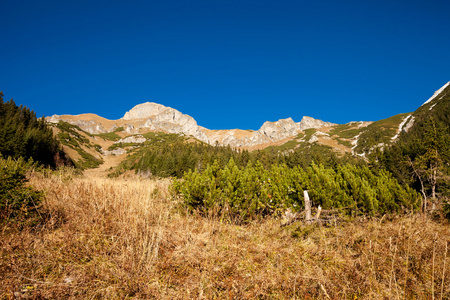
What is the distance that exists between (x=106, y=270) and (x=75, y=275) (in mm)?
376

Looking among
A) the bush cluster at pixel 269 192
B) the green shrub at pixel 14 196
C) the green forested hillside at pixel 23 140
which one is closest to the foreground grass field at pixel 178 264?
the green shrub at pixel 14 196

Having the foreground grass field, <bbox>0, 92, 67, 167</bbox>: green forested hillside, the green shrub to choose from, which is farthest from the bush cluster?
<bbox>0, 92, 67, 167</bbox>: green forested hillside

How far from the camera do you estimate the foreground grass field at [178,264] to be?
2.39 m

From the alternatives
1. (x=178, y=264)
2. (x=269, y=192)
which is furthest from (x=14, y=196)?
(x=269, y=192)

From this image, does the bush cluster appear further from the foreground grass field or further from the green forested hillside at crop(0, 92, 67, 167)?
the green forested hillside at crop(0, 92, 67, 167)

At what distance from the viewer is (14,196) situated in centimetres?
392

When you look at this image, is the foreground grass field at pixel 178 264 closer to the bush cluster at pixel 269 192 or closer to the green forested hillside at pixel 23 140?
the bush cluster at pixel 269 192

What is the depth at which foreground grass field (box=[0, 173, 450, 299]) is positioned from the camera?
2.39 metres

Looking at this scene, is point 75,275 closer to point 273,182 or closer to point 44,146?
point 273,182

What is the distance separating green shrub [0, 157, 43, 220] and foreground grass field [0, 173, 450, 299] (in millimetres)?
316

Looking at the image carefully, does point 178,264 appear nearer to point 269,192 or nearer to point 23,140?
point 269,192

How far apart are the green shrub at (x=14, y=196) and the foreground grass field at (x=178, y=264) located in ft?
1.04

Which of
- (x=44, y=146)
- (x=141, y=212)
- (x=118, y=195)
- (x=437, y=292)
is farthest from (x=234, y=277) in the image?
(x=44, y=146)

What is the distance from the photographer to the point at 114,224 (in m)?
3.75
